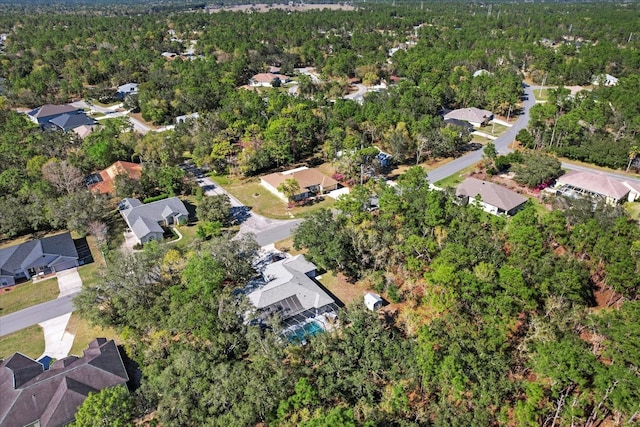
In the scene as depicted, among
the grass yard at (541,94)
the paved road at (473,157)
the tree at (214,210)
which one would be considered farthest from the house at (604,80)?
the tree at (214,210)

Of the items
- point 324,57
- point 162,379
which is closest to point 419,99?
point 324,57

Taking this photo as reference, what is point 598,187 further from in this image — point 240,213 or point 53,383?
point 53,383

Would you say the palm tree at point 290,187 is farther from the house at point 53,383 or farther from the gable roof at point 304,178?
the house at point 53,383

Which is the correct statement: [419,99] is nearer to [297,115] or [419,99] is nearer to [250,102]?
[297,115]

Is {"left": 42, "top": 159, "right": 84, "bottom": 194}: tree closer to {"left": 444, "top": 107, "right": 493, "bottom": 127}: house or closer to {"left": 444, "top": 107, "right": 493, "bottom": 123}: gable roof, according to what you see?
{"left": 444, "top": 107, "right": 493, "bottom": 127}: house

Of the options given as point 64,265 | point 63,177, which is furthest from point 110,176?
point 64,265

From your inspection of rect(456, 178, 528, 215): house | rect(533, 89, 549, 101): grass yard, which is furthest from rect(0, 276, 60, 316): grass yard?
rect(533, 89, 549, 101): grass yard
